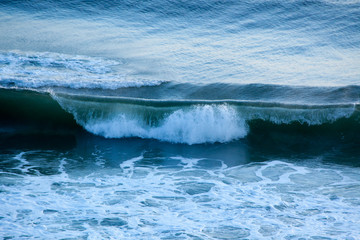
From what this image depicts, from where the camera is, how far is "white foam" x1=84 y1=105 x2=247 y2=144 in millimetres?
7891

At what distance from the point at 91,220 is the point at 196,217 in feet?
4.01

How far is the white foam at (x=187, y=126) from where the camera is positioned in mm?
7891

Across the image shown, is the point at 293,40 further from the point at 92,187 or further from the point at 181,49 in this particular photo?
the point at 92,187

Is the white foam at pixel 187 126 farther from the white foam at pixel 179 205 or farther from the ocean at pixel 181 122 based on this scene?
the white foam at pixel 179 205

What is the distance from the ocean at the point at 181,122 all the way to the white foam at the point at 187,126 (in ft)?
0.06

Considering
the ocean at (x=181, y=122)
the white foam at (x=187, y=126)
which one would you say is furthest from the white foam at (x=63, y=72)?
the white foam at (x=187, y=126)

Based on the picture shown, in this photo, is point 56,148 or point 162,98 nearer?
point 56,148

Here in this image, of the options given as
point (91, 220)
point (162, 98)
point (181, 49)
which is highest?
point (181, 49)

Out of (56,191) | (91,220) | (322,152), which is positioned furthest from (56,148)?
(322,152)

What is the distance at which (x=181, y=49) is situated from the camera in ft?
34.6

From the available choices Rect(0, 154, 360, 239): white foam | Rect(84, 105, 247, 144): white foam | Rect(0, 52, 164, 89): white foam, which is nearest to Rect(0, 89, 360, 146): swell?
Rect(84, 105, 247, 144): white foam

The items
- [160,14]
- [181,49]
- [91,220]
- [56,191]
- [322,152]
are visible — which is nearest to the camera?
[91,220]

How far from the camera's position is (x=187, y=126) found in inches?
314

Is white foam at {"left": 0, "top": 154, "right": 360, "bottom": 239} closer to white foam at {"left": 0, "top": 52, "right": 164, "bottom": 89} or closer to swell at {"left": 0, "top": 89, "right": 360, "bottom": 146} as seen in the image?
swell at {"left": 0, "top": 89, "right": 360, "bottom": 146}
